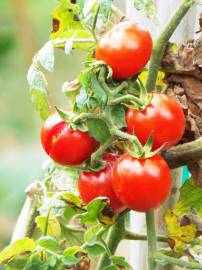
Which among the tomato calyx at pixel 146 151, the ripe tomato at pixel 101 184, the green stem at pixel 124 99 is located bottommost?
the ripe tomato at pixel 101 184

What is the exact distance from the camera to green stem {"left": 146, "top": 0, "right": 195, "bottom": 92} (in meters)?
0.65

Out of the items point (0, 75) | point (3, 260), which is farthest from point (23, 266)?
point (0, 75)

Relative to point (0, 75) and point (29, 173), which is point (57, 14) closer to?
point (0, 75)

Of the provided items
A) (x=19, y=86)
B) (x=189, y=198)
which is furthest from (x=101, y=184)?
(x=19, y=86)

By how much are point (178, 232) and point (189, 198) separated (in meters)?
0.05

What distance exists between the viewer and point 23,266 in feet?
2.38

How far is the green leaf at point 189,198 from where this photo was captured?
0.74 m

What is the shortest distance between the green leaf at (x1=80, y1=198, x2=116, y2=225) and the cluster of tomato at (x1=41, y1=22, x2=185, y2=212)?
20 millimetres

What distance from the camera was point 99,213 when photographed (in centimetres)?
67

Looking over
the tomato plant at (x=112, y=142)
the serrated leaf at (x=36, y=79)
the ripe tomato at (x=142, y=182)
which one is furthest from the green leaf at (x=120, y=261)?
the serrated leaf at (x=36, y=79)

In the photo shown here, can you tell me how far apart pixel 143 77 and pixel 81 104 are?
131 millimetres

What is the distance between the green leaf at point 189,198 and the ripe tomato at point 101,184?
3.6 inches

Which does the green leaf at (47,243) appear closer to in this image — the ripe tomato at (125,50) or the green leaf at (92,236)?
the green leaf at (92,236)

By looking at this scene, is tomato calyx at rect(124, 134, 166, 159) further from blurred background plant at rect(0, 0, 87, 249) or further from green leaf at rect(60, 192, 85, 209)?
blurred background plant at rect(0, 0, 87, 249)
